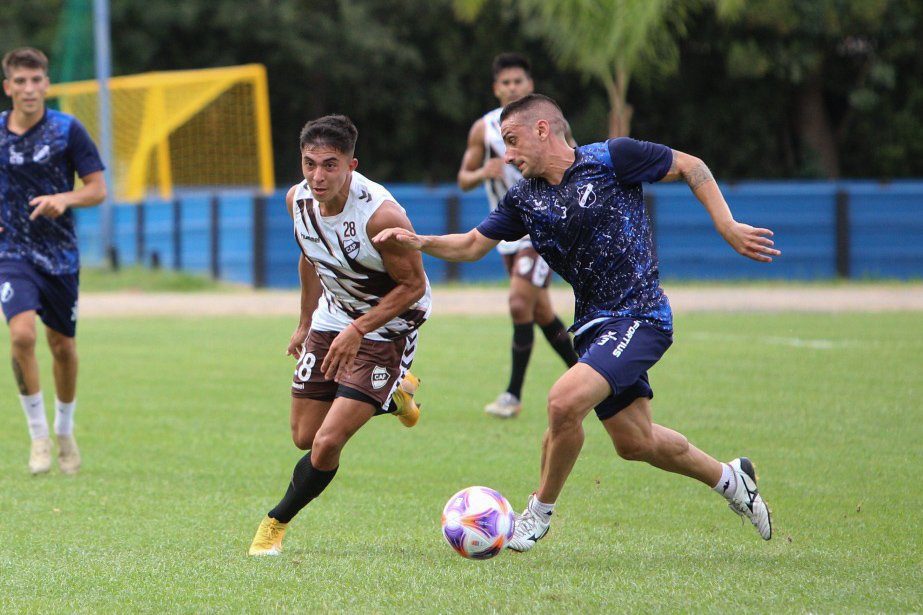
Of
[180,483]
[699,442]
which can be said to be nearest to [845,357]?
[699,442]

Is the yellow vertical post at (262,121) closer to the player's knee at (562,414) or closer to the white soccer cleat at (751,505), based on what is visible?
the white soccer cleat at (751,505)

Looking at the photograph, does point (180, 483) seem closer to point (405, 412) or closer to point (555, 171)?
point (405, 412)

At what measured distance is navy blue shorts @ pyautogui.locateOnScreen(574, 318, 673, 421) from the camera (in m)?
5.41

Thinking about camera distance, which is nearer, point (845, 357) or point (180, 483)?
point (180, 483)

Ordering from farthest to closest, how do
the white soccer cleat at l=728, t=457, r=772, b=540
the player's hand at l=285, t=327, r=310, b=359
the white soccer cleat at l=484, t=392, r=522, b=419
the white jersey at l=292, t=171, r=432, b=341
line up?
1. the white soccer cleat at l=484, t=392, r=522, b=419
2. the player's hand at l=285, t=327, r=310, b=359
3. the white soccer cleat at l=728, t=457, r=772, b=540
4. the white jersey at l=292, t=171, r=432, b=341

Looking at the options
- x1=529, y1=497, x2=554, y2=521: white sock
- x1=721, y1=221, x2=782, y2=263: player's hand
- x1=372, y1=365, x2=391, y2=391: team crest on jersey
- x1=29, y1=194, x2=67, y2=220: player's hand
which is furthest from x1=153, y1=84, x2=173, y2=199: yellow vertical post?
x1=721, y1=221, x2=782, y2=263: player's hand

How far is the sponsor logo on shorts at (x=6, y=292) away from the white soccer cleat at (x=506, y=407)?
3.63m

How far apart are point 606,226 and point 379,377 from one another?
3.90ft

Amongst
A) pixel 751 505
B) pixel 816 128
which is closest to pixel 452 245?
pixel 751 505

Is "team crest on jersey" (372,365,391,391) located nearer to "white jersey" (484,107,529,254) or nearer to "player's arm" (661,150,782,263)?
"player's arm" (661,150,782,263)

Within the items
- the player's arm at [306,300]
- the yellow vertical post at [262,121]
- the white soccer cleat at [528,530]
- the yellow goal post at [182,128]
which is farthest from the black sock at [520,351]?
the yellow vertical post at [262,121]

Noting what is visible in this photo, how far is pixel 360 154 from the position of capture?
124ft

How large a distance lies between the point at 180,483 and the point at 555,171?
3.08m

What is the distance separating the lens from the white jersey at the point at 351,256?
18.7 ft
